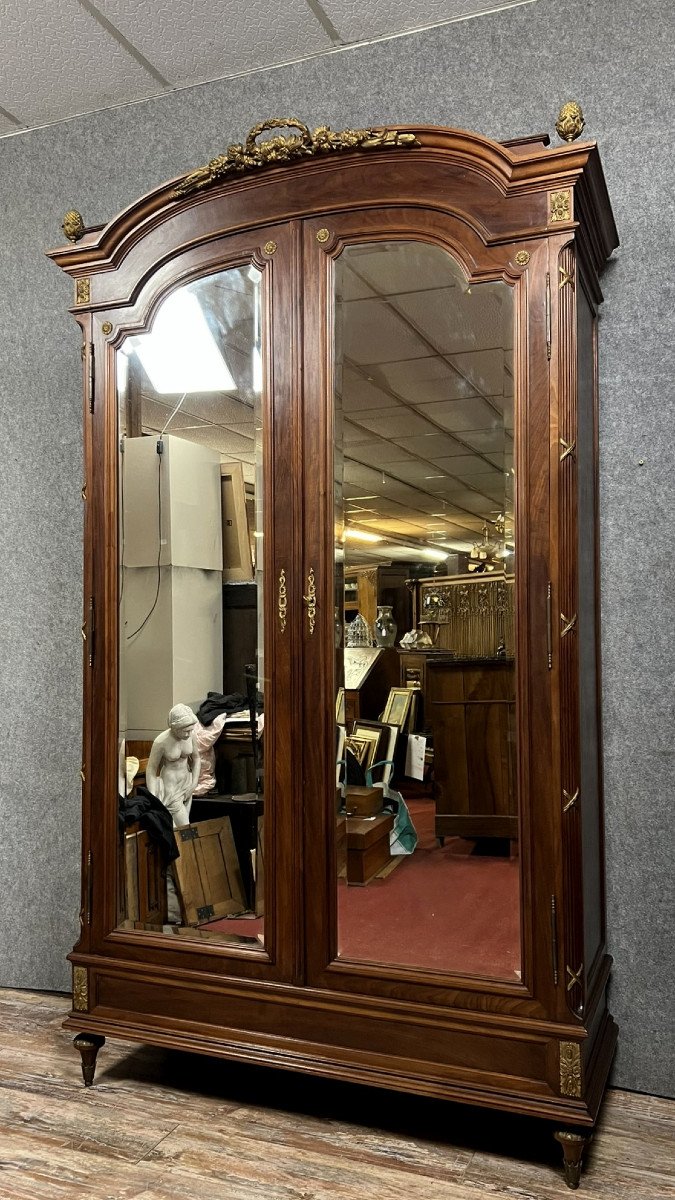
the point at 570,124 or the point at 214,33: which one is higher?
the point at 214,33

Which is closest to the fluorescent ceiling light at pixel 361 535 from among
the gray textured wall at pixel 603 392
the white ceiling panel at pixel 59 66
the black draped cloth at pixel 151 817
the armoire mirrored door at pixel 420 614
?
the armoire mirrored door at pixel 420 614

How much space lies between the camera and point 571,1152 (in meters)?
1.67

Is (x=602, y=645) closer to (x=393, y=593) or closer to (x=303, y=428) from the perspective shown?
(x=393, y=593)

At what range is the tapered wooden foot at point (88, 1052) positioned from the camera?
2064 millimetres

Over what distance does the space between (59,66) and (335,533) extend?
1639 mm

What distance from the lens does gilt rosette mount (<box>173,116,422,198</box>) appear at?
182 cm

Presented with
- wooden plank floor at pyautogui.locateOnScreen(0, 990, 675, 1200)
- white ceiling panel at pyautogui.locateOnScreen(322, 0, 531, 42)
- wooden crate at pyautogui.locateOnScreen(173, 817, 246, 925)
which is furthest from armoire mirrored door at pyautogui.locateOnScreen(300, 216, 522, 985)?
white ceiling panel at pyautogui.locateOnScreen(322, 0, 531, 42)

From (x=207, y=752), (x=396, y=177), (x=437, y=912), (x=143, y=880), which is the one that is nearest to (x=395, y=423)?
(x=396, y=177)

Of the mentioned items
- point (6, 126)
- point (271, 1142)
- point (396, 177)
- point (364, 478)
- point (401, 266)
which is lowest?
point (271, 1142)

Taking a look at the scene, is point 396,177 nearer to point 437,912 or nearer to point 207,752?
point 207,752

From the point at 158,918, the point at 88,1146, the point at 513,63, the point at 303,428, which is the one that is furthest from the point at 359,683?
the point at 513,63

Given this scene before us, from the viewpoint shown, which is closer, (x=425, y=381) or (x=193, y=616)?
(x=425, y=381)

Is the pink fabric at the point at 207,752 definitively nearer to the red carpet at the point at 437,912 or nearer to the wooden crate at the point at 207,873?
the wooden crate at the point at 207,873

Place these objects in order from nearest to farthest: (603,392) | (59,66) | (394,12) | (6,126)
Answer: (603,392) → (394,12) → (59,66) → (6,126)
